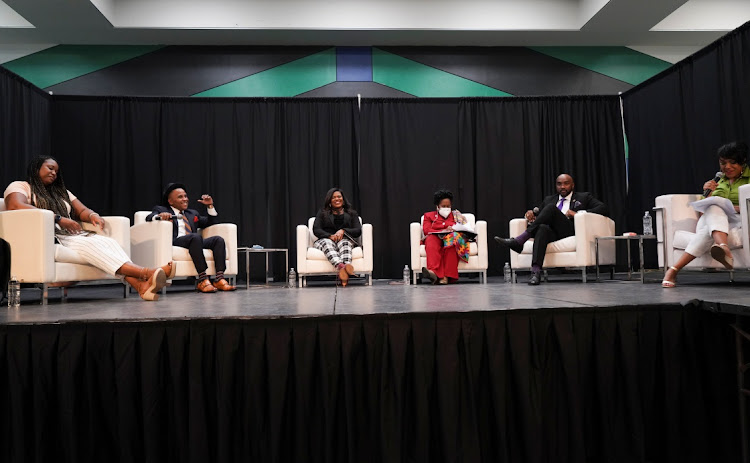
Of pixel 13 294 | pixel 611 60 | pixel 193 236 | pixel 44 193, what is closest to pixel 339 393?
pixel 13 294

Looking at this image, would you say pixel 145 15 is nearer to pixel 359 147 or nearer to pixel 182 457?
pixel 359 147

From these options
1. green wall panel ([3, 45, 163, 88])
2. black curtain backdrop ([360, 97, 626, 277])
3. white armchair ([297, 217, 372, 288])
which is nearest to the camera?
white armchair ([297, 217, 372, 288])

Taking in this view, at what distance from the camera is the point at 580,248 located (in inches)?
189

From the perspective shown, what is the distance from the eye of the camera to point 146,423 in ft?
6.05

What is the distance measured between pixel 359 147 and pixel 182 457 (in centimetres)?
531

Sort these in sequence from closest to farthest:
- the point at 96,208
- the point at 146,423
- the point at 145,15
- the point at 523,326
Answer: the point at 146,423, the point at 523,326, the point at 145,15, the point at 96,208

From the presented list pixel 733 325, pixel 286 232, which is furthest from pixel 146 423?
pixel 286 232

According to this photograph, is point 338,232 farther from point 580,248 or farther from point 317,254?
point 580,248

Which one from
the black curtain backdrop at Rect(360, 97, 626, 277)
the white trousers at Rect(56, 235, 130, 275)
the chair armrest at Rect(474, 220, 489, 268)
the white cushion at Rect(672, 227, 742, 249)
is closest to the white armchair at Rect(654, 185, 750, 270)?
the white cushion at Rect(672, 227, 742, 249)

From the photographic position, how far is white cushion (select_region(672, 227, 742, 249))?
12.0 feet

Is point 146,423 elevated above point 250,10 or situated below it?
below

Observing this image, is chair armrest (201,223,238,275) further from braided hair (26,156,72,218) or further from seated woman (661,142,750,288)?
seated woman (661,142,750,288)

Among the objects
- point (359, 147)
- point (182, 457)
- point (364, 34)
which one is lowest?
point (182, 457)

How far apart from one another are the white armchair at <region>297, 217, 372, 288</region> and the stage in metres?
3.08
